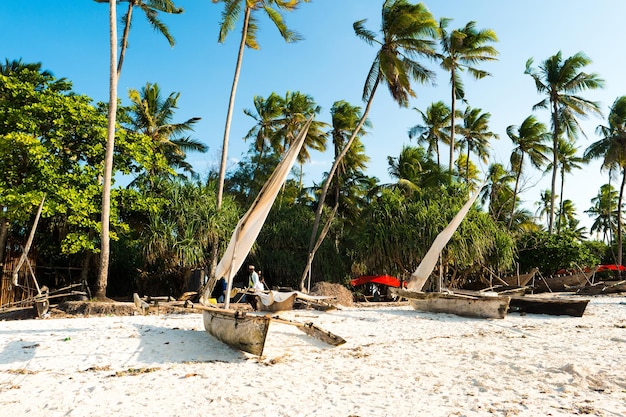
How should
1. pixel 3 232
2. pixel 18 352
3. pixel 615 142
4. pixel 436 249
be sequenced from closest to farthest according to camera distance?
1. pixel 18 352
2. pixel 436 249
3. pixel 3 232
4. pixel 615 142

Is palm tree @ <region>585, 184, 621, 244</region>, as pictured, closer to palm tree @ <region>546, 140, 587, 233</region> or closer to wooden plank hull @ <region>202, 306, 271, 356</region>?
palm tree @ <region>546, 140, 587, 233</region>

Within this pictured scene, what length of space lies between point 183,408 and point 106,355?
273 centimetres

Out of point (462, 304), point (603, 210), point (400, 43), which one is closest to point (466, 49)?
Result: point (400, 43)

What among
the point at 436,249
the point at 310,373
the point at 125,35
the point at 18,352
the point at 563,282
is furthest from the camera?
the point at 563,282

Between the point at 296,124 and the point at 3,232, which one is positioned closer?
the point at 3,232

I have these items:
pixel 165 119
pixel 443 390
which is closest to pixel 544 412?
pixel 443 390

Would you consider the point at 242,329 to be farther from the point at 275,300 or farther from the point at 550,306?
the point at 550,306

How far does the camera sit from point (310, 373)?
18.9 ft

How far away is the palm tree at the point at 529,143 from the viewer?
29703 millimetres

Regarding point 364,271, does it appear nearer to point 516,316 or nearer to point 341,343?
point 516,316

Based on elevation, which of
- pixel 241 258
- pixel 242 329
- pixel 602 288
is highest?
pixel 241 258

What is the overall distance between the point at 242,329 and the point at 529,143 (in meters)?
29.5

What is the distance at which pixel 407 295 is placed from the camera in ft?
41.5

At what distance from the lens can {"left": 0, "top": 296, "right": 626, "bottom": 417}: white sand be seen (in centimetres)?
444
